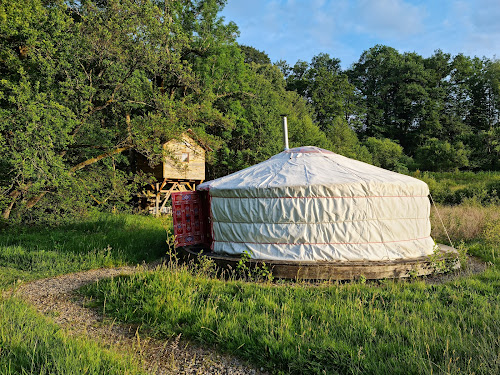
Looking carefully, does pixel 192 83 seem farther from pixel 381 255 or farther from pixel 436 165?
pixel 436 165

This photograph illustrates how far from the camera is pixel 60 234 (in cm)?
692

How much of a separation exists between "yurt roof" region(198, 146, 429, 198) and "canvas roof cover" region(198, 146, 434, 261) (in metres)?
0.01

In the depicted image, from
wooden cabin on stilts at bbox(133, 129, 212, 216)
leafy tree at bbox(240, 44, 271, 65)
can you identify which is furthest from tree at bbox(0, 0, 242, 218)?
leafy tree at bbox(240, 44, 271, 65)

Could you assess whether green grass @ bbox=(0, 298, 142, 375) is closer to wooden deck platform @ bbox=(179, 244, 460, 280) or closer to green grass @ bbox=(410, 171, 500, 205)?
wooden deck platform @ bbox=(179, 244, 460, 280)

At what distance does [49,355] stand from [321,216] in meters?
3.50

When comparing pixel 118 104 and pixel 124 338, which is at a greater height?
pixel 118 104

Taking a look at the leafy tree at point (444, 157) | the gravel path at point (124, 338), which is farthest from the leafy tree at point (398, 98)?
the gravel path at point (124, 338)

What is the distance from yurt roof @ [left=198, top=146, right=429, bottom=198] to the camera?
4.72m

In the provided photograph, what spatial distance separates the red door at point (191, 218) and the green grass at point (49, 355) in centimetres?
340

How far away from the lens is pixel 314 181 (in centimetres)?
478

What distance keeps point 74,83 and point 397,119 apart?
2910 centimetres

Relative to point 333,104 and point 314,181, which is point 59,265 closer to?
point 314,181

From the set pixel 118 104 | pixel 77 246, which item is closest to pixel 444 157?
pixel 118 104

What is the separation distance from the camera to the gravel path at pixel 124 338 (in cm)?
241
